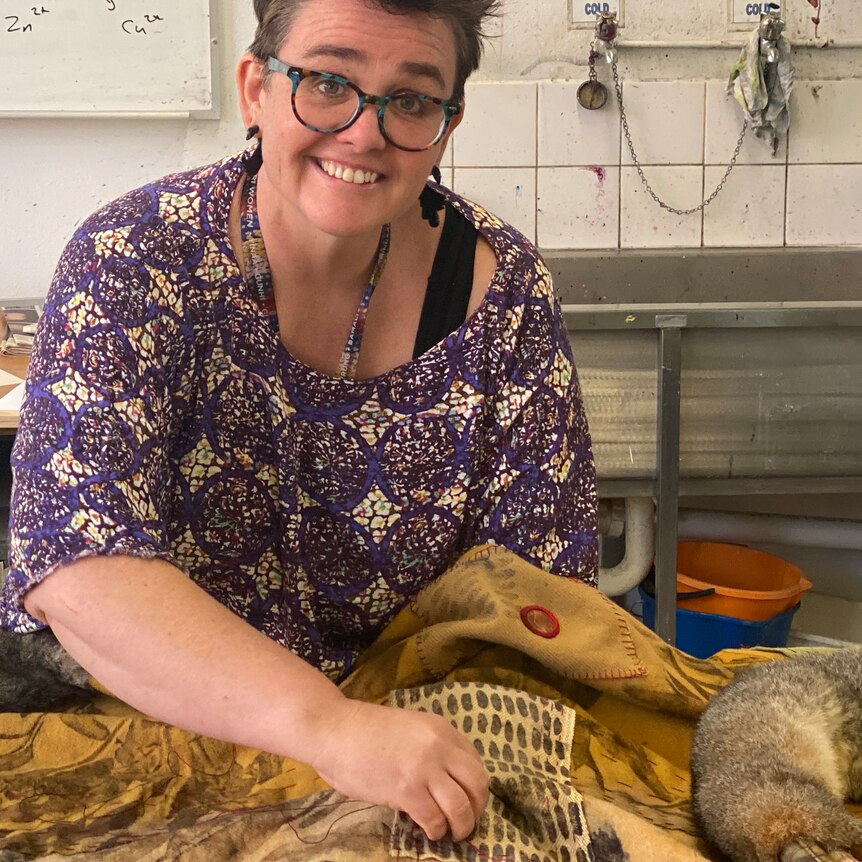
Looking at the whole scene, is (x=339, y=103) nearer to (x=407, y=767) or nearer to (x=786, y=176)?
(x=407, y=767)

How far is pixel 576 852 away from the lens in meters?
0.72

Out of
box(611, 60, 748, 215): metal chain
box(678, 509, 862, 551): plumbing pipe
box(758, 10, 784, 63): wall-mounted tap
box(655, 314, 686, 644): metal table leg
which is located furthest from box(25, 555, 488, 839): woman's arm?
box(758, 10, 784, 63): wall-mounted tap

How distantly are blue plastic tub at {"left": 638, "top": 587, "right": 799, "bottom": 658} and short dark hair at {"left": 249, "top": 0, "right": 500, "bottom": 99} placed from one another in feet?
4.94

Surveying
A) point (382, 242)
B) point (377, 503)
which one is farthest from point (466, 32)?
point (377, 503)

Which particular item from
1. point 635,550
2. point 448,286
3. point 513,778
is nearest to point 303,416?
point 448,286

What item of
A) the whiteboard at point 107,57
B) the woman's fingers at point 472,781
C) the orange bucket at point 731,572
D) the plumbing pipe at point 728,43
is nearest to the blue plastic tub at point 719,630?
the orange bucket at point 731,572

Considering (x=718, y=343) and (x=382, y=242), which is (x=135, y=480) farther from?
(x=718, y=343)

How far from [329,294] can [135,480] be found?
0.35m

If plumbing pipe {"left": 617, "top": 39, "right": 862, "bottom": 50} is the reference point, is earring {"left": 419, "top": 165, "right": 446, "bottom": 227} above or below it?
below

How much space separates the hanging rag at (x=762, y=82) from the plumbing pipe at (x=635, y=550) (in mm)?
1023

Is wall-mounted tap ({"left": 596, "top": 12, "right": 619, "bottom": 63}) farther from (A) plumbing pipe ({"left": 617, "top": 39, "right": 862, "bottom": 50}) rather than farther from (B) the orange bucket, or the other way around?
(B) the orange bucket

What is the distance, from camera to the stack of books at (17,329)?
1.97m

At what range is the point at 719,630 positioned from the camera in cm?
218

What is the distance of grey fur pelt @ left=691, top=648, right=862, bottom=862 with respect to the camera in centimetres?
70
